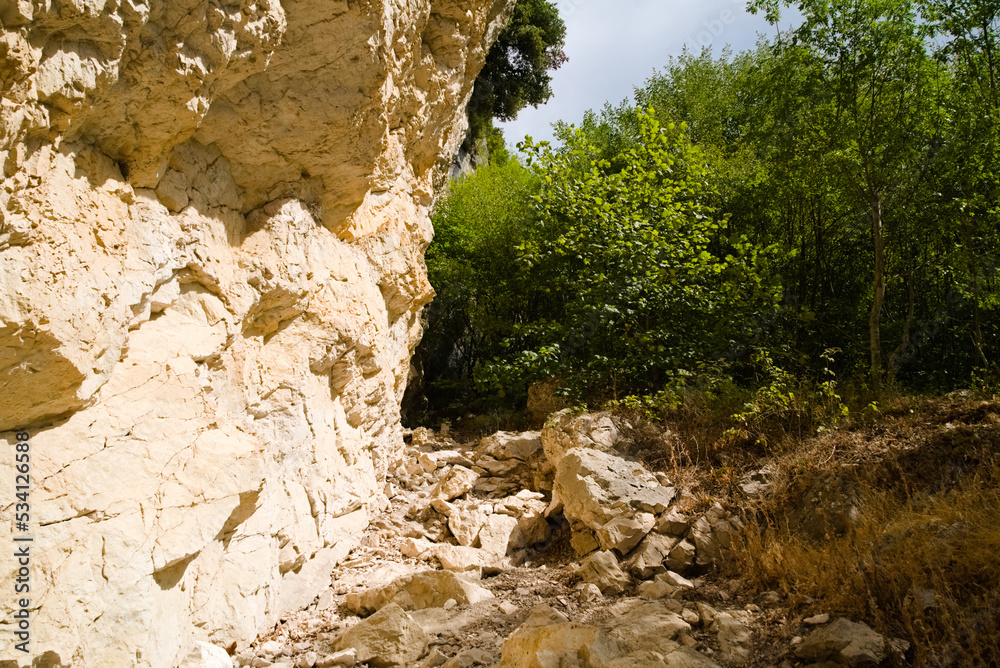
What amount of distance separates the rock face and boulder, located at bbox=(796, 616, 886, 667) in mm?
3643

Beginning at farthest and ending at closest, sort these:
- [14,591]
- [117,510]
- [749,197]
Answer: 1. [749,197]
2. [117,510]
3. [14,591]

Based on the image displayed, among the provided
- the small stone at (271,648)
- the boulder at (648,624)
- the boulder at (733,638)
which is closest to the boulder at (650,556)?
the boulder at (648,624)

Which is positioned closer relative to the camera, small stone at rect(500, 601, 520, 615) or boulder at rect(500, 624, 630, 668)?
boulder at rect(500, 624, 630, 668)

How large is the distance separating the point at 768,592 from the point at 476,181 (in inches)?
425

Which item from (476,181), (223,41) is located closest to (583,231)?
(476,181)

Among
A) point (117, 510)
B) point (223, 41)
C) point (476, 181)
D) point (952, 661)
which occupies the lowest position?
point (952, 661)

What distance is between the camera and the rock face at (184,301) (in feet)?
9.62

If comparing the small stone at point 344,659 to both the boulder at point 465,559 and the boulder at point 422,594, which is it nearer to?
the boulder at point 422,594

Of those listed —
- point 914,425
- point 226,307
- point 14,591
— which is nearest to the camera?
point 14,591

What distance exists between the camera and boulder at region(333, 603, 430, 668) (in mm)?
4332

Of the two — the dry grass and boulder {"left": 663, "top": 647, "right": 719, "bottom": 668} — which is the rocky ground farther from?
the dry grass

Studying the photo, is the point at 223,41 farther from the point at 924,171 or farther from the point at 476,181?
the point at 476,181

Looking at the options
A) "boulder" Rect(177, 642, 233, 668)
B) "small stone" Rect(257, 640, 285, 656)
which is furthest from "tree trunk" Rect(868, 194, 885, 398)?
"boulder" Rect(177, 642, 233, 668)

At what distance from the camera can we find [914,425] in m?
6.30
